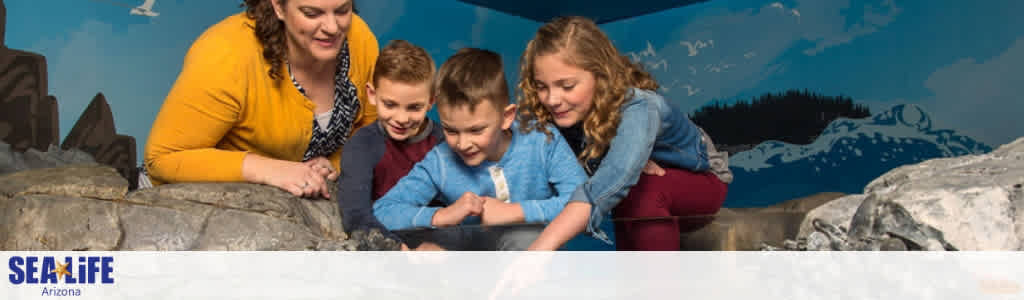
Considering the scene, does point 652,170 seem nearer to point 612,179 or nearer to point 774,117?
point 612,179

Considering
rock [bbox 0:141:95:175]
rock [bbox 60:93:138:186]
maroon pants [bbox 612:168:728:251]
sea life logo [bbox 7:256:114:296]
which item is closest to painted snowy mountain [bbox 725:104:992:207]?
maroon pants [bbox 612:168:728:251]

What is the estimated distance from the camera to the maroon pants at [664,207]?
6.31 feet

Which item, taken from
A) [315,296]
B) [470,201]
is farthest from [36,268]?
[470,201]

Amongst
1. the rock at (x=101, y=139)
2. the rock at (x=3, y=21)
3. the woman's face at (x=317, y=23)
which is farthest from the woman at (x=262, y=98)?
the rock at (x=3, y=21)

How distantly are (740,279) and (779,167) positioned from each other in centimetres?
430

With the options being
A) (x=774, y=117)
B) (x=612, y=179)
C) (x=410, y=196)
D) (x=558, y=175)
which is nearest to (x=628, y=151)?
(x=612, y=179)

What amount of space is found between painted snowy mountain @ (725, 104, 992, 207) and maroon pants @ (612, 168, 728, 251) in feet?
9.81

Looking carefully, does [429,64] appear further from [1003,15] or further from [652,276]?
[1003,15]

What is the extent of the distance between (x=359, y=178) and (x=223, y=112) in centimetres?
50

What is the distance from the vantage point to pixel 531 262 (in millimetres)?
1910

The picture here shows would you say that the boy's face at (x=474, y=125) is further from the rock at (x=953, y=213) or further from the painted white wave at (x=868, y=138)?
the painted white wave at (x=868, y=138)

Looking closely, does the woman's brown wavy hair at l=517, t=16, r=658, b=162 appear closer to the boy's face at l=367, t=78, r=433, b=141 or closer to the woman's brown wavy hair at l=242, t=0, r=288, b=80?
the boy's face at l=367, t=78, r=433, b=141

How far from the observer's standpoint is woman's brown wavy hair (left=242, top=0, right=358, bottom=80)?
2492 millimetres

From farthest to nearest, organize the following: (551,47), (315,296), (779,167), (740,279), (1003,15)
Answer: (779,167), (1003,15), (551,47), (315,296), (740,279)
